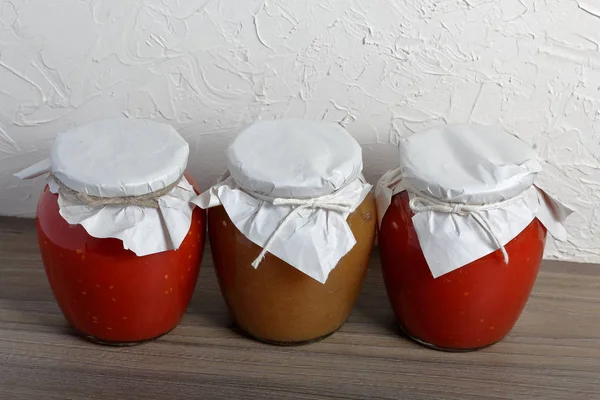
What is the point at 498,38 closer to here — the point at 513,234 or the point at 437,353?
the point at 513,234

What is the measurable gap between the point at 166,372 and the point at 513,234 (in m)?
0.42

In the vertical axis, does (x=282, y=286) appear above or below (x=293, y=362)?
above

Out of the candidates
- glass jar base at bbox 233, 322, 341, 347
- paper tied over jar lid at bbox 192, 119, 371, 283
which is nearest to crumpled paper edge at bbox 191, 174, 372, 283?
paper tied over jar lid at bbox 192, 119, 371, 283

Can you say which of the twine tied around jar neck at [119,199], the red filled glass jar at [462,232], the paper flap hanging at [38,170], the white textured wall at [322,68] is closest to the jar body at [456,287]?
the red filled glass jar at [462,232]

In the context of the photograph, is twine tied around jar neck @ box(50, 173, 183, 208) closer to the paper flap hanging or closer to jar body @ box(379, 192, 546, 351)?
the paper flap hanging

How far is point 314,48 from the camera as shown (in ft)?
2.96

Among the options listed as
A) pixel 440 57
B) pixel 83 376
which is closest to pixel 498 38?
pixel 440 57

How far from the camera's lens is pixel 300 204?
784 millimetres

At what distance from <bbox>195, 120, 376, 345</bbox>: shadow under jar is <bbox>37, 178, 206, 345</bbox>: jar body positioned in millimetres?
47

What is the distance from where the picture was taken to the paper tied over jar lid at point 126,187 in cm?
77

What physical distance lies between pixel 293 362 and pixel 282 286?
11 cm

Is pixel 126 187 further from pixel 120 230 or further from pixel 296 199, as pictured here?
pixel 296 199

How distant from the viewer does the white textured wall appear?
0.88 meters

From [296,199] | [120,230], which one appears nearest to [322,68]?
[296,199]
